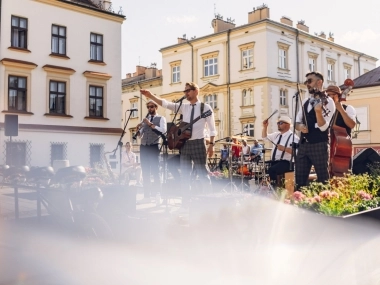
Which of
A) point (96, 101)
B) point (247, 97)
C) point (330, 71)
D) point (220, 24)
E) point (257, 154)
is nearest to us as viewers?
point (257, 154)

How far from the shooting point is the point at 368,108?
26344mm

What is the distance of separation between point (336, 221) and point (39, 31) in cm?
1451

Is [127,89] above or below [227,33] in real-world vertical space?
below

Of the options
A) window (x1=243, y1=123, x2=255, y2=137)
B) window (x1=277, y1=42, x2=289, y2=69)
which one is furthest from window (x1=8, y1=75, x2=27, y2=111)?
window (x1=277, y1=42, x2=289, y2=69)

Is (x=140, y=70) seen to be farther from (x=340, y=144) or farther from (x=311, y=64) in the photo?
(x=340, y=144)

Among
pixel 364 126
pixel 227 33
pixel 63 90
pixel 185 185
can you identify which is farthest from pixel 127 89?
pixel 185 185

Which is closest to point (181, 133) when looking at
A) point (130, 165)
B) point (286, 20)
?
point (130, 165)

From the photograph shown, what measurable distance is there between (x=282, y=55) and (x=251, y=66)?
2510 millimetres

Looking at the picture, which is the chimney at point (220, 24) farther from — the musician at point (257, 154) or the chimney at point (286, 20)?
the musician at point (257, 154)

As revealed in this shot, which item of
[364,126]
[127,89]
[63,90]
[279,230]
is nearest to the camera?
[279,230]

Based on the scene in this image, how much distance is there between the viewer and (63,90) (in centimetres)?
1673

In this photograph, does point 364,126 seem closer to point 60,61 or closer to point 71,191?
point 60,61

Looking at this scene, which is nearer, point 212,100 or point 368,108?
point 368,108

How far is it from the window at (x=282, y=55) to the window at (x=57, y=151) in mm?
19112
